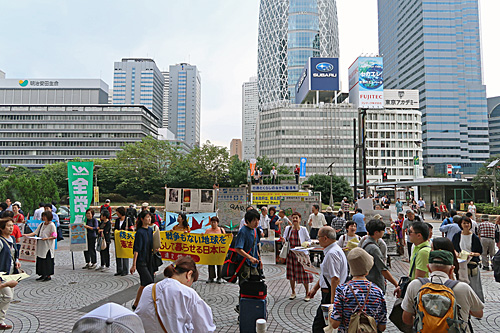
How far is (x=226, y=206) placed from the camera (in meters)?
14.7

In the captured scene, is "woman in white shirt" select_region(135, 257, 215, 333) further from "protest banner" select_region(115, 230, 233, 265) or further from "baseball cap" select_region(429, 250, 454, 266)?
"protest banner" select_region(115, 230, 233, 265)

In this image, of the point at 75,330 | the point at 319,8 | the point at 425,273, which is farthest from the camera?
the point at 319,8

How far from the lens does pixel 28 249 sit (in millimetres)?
8602

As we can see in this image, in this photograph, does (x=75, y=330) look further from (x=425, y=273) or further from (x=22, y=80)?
(x=22, y=80)

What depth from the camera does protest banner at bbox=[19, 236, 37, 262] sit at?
28.0 ft

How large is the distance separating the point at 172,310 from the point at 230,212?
12200 millimetres

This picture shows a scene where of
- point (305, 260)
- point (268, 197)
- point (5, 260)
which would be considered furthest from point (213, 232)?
point (268, 197)

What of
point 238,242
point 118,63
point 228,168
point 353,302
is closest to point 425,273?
point 353,302

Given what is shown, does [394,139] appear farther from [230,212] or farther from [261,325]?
[261,325]

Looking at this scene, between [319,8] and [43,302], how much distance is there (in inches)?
5002

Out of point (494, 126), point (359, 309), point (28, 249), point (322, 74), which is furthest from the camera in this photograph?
point (494, 126)

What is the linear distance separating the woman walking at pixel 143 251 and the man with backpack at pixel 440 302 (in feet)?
14.8

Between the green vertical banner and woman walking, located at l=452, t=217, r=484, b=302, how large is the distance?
10.2 metres

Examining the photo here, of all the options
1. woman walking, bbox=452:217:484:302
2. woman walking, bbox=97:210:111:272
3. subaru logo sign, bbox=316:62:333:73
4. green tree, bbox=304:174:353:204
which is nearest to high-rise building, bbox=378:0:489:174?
subaru logo sign, bbox=316:62:333:73
